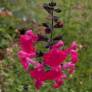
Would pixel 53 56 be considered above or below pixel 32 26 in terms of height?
above

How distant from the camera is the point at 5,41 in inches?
208

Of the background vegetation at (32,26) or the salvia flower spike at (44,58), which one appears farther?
the background vegetation at (32,26)

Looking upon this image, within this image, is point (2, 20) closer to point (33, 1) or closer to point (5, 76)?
point (33, 1)

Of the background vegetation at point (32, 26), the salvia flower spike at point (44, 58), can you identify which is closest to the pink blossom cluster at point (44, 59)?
the salvia flower spike at point (44, 58)

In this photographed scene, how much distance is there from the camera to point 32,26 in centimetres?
582

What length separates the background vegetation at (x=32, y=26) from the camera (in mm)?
4387

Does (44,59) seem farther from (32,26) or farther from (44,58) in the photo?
(32,26)

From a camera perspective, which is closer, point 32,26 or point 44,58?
point 44,58

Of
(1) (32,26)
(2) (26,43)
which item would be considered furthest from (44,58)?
(1) (32,26)

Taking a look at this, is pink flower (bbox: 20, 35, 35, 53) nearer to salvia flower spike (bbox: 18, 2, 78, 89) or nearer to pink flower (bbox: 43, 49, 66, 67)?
salvia flower spike (bbox: 18, 2, 78, 89)

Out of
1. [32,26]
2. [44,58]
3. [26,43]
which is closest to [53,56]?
[44,58]

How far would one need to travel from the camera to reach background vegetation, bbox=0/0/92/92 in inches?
173

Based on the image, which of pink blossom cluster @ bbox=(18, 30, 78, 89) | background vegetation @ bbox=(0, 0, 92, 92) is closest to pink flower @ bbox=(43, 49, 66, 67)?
pink blossom cluster @ bbox=(18, 30, 78, 89)

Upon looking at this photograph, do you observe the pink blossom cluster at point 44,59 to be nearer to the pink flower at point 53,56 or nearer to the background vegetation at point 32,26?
the pink flower at point 53,56
